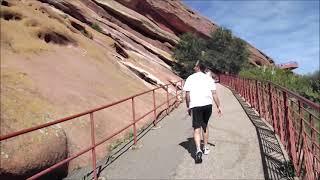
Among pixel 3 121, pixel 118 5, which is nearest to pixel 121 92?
pixel 3 121

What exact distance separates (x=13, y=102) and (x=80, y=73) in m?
5.84

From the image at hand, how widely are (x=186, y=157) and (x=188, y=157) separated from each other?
44 millimetres

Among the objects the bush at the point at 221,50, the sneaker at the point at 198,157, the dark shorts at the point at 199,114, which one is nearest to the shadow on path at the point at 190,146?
the sneaker at the point at 198,157

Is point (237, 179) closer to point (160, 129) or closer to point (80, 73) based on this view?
point (160, 129)

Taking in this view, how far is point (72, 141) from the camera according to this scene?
10.5 meters

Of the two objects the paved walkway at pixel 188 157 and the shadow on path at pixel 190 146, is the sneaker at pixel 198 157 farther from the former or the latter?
the shadow on path at pixel 190 146

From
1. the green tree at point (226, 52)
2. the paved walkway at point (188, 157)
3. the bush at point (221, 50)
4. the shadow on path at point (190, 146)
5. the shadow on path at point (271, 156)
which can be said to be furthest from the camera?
the green tree at point (226, 52)

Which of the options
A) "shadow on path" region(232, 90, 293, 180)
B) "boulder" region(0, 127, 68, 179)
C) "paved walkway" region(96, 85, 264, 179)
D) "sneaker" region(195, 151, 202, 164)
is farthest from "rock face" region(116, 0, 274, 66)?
"sneaker" region(195, 151, 202, 164)

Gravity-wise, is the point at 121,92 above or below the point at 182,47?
below

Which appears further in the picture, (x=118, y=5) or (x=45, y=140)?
(x=118, y=5)

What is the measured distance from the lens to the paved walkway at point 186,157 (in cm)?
781

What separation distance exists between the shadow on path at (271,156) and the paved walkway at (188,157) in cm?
12

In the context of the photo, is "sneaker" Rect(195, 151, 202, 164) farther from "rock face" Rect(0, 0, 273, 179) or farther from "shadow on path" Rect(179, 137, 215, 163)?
"rock face" Rect(0, 0, 273, 179)

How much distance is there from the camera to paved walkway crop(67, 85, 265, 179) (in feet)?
25.6
